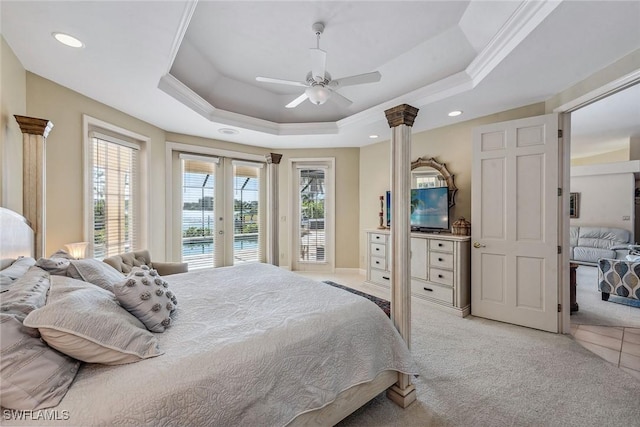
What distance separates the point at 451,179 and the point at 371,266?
1.87 meters

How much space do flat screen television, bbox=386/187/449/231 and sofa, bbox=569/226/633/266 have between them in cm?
421

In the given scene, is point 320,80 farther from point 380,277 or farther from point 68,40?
point 380,277

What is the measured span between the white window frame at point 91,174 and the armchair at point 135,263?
44 cm

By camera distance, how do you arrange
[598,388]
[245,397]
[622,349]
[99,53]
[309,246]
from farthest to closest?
[309,246] → [622,349] → [99,53] → [598,388] → [245,397]

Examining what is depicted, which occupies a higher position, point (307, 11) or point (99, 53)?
point (307, 11)

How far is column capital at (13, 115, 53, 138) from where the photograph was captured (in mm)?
2042

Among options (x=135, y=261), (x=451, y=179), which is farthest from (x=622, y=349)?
Result: (x=135, y=261)

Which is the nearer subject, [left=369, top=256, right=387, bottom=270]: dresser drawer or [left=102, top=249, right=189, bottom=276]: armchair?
[left=102, top=249, right=189, bottom=276]: armchair

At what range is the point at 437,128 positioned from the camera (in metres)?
4.13

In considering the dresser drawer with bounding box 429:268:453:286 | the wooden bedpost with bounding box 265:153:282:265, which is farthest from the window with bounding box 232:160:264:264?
the dresser drawer with bounding box 429:268:453:286

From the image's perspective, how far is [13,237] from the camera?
5.71ft

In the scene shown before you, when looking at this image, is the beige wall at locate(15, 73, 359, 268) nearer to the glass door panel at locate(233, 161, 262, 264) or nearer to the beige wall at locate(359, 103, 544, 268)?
the glass door panel at locate(233, 161, 262, 264)

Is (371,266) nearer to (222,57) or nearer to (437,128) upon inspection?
(437,128)

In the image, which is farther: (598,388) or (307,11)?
(307,11)
